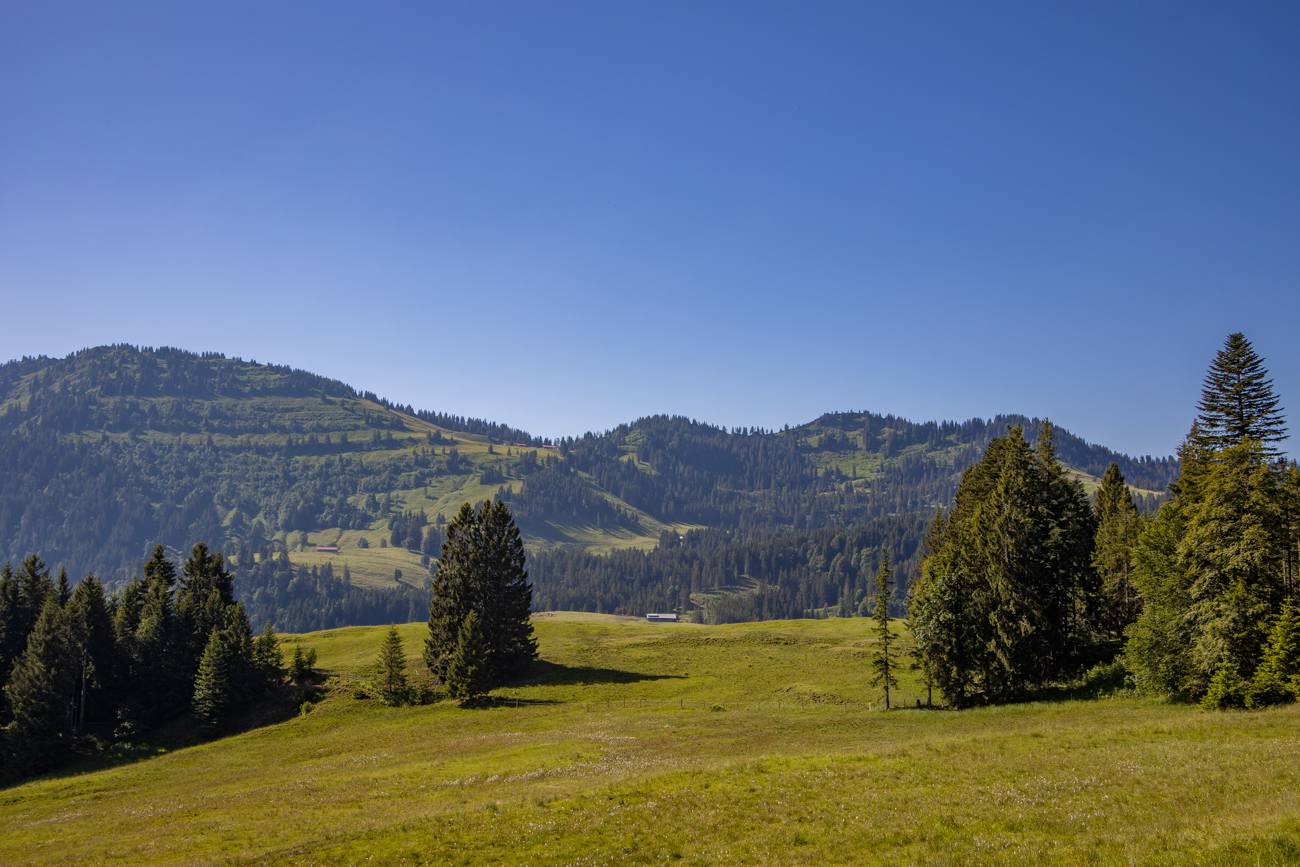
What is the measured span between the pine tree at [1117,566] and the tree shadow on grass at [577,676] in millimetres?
41903

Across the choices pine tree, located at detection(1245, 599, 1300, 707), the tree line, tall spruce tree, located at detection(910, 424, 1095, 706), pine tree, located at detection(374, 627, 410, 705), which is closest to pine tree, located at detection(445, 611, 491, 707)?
pine tree, located at detection(374, 627, 410, 705)

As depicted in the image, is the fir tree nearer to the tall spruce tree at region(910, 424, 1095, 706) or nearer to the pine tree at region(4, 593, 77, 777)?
the tall spruce tree at region(910, 424, 1095, 706)

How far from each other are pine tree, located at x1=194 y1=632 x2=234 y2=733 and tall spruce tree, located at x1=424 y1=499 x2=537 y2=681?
63.4ft

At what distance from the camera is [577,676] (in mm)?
74500

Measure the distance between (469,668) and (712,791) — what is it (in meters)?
44.4

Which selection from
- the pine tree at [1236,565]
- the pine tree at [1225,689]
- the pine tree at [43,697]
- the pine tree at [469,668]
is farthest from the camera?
the pine tree at [469,668]

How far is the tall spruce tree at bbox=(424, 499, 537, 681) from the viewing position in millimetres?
73938

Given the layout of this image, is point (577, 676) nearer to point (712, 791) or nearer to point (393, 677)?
point (393, 677)

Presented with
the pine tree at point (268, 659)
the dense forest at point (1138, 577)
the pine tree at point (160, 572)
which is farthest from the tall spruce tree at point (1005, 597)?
the pine tree at point (160, 572)

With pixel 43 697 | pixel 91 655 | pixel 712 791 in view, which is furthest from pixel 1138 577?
pixel 91 655

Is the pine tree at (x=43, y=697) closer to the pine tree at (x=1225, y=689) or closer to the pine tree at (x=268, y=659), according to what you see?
the pine tree at (x=268, y=659)

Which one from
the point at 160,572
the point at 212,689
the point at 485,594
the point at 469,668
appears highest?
the point at 160,572

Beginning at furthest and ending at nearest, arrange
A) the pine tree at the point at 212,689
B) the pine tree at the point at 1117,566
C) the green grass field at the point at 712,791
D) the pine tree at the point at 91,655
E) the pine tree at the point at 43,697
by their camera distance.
A: the pine tree at the point at 91,655 < the pine tree at the point at 212,689 < the pine tree at the point at 1117,566 < the pine tree at the point at 43,697 < the green grass field at the point at 712,791

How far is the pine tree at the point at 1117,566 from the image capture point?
5888 cm
